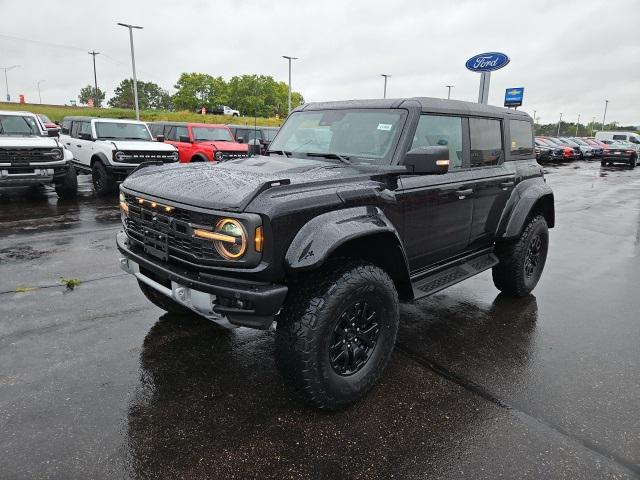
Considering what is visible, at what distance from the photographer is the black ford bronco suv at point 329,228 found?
2.57 m

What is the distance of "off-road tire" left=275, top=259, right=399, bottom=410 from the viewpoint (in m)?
2.62

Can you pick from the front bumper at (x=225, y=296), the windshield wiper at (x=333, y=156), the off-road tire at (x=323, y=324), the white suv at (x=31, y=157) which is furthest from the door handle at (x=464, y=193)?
the white suv at (x=31, y=157)

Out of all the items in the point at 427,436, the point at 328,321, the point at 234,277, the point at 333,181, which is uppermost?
the point at 333,181

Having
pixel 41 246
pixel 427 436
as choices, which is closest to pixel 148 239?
pixel 427 436

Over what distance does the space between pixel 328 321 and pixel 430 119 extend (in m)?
1.96

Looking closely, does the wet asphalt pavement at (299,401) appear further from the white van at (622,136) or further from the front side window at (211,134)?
the white van at (622,136)

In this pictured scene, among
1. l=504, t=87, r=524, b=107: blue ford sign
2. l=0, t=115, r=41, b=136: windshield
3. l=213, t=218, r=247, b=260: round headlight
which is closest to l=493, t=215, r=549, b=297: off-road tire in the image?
l=213, t=218, r=247, b=260: round headlight

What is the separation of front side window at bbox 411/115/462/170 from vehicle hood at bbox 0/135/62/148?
9.14 meters

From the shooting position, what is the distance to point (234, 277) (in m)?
2.63

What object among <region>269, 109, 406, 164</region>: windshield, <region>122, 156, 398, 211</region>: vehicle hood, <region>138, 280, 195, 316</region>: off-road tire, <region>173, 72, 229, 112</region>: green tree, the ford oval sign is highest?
<region>173, 72, 229, 112</region>: green tree

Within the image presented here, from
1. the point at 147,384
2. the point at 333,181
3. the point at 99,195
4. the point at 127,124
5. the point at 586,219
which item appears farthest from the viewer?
the point at 127,124

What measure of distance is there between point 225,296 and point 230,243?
0.97ft

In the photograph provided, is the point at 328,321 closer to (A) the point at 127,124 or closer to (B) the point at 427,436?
(B) the point at 427,436

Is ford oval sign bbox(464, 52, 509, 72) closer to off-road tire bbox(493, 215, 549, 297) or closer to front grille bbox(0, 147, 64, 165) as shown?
off-road tire bbox(493, 215, 549, 297)
